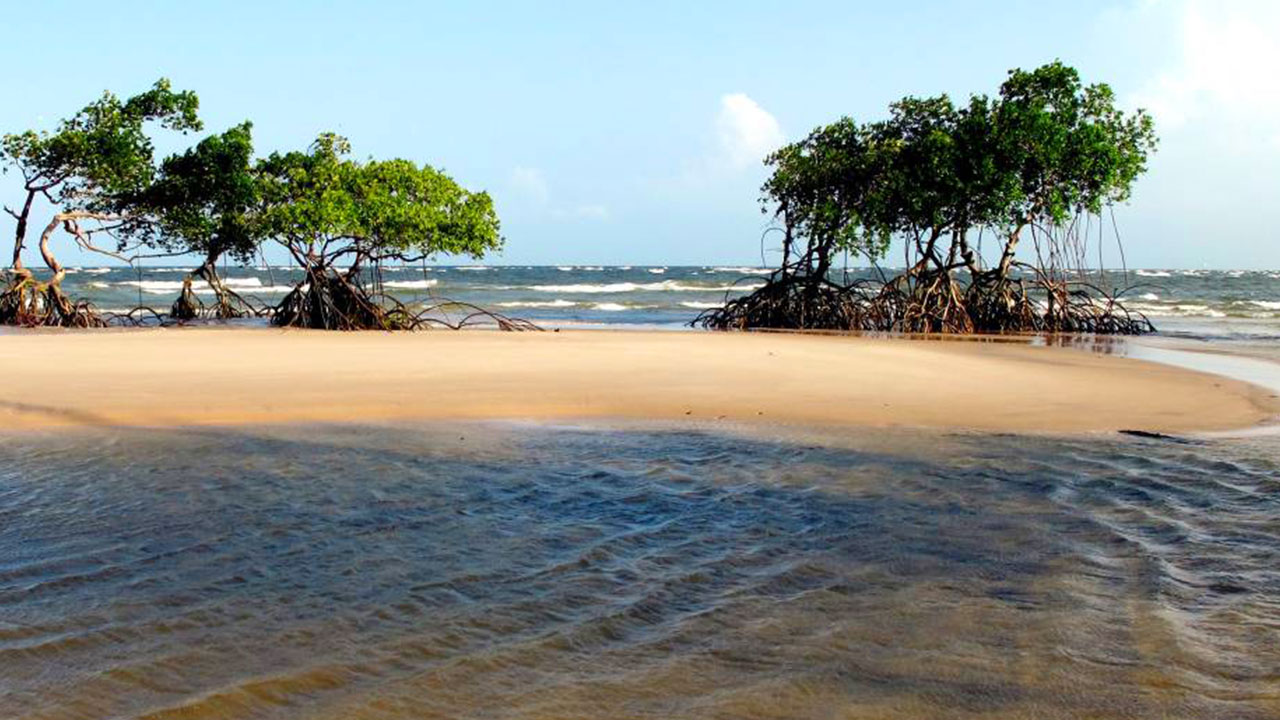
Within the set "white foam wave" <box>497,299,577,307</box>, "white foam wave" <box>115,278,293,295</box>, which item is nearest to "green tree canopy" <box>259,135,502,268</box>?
"white foam wave" <box>497,299,577,307</box>

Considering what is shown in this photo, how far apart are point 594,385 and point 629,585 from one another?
6.00 meters

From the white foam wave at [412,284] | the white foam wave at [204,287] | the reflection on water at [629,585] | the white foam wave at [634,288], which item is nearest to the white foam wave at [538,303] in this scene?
the white foam wave at [634,288]

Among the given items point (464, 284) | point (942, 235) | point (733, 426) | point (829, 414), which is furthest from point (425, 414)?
point (464, 284)

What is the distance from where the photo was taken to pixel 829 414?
830 centimetres

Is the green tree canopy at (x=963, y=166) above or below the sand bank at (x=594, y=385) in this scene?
above

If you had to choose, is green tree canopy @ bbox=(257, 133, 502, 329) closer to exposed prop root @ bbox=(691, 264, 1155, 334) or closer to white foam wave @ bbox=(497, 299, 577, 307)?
exposed prop root @ bbox=(691, 264, 1155, 334)

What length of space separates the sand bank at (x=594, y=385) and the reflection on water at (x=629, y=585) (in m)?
1.66

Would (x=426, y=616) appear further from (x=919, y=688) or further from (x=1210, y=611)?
(x=1210, y=611)

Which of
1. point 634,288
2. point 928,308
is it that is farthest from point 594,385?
point 634,288

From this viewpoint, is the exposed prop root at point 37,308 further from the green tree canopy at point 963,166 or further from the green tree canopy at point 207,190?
the green tree canopy at point 963,166

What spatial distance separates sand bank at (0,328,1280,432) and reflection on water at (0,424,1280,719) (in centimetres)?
166

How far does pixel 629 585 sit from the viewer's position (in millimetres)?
3773

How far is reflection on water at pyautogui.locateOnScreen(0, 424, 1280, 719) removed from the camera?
9.17ft

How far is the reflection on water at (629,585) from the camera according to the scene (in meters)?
2.79
